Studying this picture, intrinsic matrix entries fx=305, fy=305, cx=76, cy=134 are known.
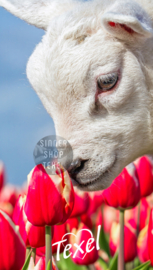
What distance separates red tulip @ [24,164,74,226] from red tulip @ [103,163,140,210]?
11.0 inches

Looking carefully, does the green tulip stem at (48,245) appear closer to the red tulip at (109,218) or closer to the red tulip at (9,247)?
the red tulip at (9,247)

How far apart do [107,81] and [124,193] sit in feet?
1.14

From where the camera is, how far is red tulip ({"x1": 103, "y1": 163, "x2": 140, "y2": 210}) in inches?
37.0

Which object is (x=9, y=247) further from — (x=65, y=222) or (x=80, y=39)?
(x=80, y=39)

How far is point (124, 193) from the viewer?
0.94 metres

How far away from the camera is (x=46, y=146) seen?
92 cm

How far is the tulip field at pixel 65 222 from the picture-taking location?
26.2 inches

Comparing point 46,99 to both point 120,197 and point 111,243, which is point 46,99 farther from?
point 111,243

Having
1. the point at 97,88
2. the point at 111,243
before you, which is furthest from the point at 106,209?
the point at 97,88

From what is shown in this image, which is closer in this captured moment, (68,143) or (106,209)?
(68,143)

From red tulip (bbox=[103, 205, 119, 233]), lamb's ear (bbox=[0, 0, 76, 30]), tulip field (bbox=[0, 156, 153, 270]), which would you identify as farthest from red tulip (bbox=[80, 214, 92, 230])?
lamb's ear (bbox=[0, 0, 76, 30])

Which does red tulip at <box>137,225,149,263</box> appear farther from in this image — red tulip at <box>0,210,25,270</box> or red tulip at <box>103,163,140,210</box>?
red tulip at <box>0,210,25,270</box>

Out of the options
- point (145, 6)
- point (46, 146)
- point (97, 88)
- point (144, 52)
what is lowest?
point (46, 146)

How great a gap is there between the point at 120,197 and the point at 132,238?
0.42 ft
